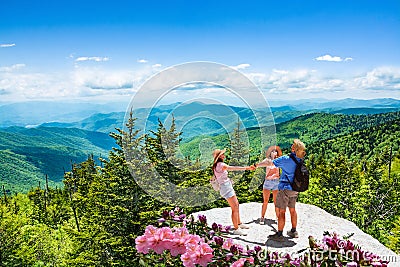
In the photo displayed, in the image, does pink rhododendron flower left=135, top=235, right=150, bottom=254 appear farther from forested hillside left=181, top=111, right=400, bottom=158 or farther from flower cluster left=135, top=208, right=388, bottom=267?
forested hillside left=181, top=111, right=400, bottom=158

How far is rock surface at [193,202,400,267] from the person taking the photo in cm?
670

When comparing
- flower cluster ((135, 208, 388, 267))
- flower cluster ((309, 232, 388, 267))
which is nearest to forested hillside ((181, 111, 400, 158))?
flower cluster ((135, 208, 388, 267))

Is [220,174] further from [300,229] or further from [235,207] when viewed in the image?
[300,229]

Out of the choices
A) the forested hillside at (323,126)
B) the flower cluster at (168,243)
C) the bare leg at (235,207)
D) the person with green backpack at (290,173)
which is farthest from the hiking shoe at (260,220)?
the forested hillside at (323,126)

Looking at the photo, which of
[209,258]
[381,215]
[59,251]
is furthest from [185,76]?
[59,251]

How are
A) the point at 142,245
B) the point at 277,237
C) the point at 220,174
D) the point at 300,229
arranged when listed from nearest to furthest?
1. the point at 142,245
2. the point at 220,174
3. the point at 277,237
4. the point at 300,229

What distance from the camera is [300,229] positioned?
25.6 feet

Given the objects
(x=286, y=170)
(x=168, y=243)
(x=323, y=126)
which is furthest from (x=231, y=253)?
(x=323, y=126)

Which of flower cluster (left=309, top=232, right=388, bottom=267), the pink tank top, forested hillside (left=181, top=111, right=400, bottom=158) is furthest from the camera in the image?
forested hillside (left=181, top=111, right=400, bottom=158)

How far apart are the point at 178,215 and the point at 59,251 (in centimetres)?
2180

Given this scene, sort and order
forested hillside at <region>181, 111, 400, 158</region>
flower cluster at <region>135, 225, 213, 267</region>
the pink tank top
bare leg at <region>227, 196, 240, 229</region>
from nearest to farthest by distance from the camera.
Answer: flower cluster at <region>135, 225, 213, 267</region> → the pink tank top → bare leg at <region>227, 196, 240, 229</region> → forested hillside at <region>181, 111, 400, 158</region>

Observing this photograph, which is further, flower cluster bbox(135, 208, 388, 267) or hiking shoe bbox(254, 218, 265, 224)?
hiking shoe bbox(254, 218, 265, 224)

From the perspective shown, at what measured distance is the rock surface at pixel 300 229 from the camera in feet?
22.0

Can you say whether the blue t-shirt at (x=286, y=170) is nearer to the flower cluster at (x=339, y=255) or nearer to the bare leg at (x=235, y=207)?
the bare leg at (x=235, y=207)
